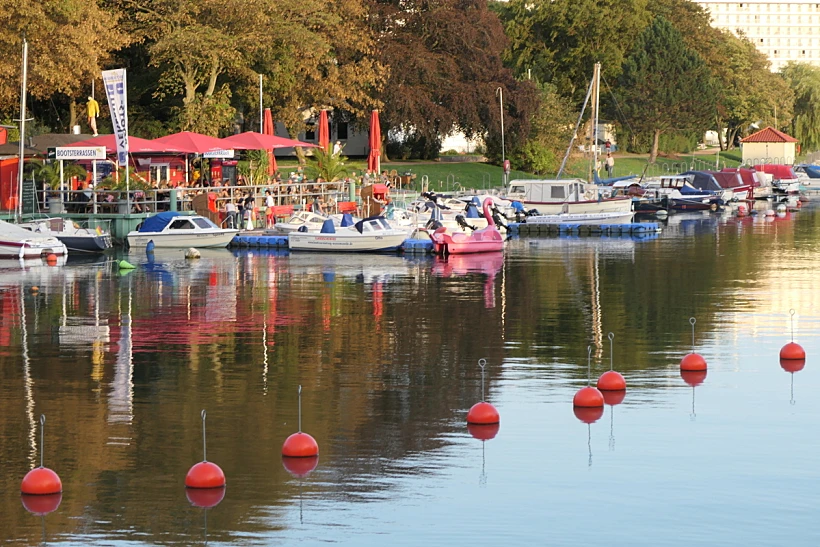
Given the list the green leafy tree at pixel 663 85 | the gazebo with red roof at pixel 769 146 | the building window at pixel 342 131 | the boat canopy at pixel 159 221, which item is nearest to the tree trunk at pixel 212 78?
the boat canopy at pixel 159 221

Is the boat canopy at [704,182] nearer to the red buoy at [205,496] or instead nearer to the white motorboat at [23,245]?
the white motorboat at [23,245]

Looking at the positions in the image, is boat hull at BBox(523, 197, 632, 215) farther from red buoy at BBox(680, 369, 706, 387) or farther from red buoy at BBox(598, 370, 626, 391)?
red buoy at BBox(598, 370, 626, 391)

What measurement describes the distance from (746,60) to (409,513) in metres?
138

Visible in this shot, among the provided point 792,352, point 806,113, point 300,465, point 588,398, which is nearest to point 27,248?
point 792,352

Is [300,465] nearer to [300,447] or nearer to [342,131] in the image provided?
[300,447]

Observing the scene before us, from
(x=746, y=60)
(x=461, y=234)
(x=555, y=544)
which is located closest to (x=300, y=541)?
(x=555, y=544)

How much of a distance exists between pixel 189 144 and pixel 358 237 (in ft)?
32.8

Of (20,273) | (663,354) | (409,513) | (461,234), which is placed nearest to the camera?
(409,513)

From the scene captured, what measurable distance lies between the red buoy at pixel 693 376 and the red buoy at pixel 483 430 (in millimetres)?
5273

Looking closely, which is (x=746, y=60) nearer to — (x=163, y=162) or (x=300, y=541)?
(x=163, y=162)

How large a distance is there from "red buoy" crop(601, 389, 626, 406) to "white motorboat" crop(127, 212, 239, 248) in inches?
1293

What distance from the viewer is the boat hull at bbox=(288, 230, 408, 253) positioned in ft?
176

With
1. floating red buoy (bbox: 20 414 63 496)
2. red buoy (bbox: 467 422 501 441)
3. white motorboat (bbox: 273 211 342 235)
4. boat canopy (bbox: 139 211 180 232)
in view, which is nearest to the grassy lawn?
white motorboat (bbox: 273 211 342 235)

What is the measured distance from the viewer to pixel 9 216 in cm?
5475
